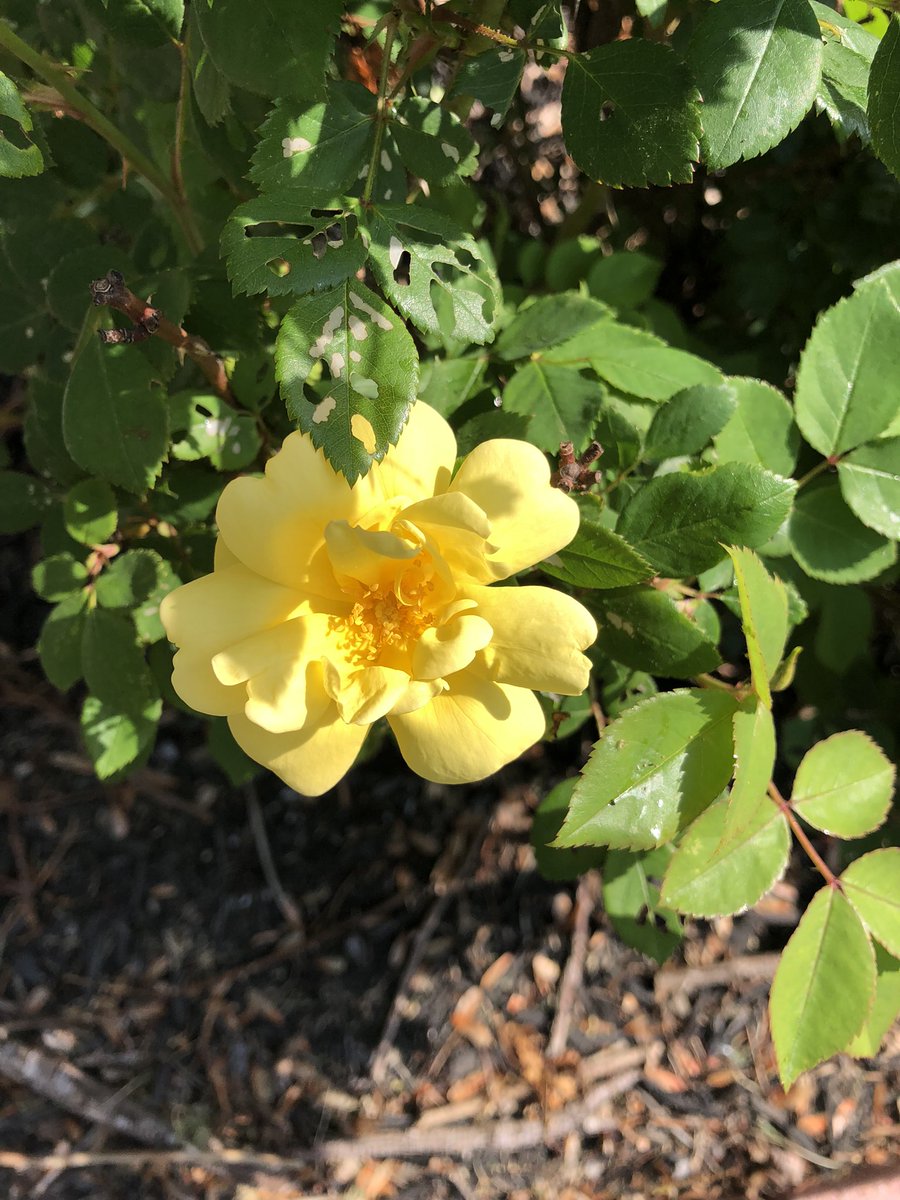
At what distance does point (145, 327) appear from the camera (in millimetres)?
973

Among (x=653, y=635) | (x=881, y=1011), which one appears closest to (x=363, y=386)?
(x=653, y=635)

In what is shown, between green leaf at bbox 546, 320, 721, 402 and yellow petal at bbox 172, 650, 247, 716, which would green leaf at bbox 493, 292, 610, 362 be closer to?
green leaf at bbox 546, 320, 721, 402

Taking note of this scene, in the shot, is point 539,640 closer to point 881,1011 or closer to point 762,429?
point 762,429

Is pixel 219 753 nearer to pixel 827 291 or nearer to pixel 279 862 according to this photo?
pixel 279 862

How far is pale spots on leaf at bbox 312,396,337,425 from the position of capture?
912 millimetres

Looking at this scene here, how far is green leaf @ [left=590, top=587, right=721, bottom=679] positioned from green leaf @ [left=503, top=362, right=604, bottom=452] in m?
0.26

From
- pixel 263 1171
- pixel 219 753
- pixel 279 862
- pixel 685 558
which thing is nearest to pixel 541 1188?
pixel 263 1171

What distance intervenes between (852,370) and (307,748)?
37.0 inches

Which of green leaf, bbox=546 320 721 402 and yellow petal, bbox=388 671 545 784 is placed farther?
green leaf, bbox=546 320 721 402

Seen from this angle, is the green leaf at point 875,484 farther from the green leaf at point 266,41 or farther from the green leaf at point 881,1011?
the green leaf at point 266,41

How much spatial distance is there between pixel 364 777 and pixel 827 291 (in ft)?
5.25

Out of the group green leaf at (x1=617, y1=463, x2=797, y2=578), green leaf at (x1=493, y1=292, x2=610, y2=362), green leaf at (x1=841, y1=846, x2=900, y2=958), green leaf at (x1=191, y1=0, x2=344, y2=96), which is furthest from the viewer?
green leaf at (x1=493, y1=292, x2=610, y2=362)

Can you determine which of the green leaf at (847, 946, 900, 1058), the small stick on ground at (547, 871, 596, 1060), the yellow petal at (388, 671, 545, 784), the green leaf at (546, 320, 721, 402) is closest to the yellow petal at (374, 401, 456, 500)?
the yellow petal at (388, 671, 545, 784)

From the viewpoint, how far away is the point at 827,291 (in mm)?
1891
